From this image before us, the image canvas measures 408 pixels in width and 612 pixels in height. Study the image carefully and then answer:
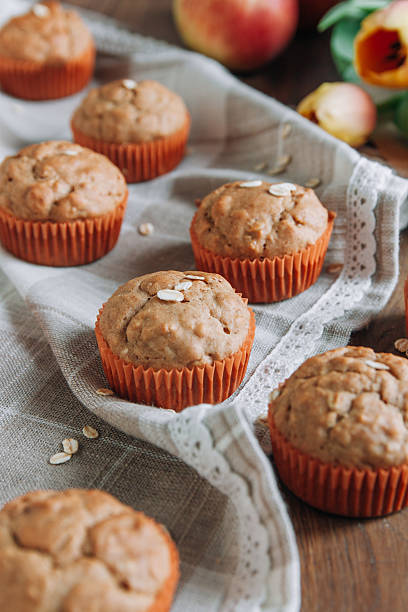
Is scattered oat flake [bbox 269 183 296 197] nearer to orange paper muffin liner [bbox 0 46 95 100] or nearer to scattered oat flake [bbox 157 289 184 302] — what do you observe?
scattered oat flake [bbox 157 289 184 302]

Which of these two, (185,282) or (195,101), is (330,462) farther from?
(195,101)

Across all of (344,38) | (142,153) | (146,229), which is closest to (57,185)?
(146,229)

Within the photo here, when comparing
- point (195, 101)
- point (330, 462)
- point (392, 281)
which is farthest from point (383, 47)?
point (330, 462)

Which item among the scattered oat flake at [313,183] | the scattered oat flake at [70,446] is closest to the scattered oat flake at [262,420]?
the scattered oat flake at [70,446]

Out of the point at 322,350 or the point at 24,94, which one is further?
the point at 24,94

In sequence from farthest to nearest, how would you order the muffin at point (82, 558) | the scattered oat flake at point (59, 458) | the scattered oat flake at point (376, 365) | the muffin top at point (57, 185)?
the muffin top at point (57, 185), the scattered oat flake at point (59, 458), the scattered oat flake at point (376, 365), the muffin at point (82, 558)

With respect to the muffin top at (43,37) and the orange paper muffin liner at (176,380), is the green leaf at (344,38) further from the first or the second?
the orange paper muffin liner at (176,380)

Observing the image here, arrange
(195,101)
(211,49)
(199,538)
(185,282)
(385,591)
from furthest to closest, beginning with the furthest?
(211,49)
(195,101)
(185,282)
(199,538)
(385,591)
